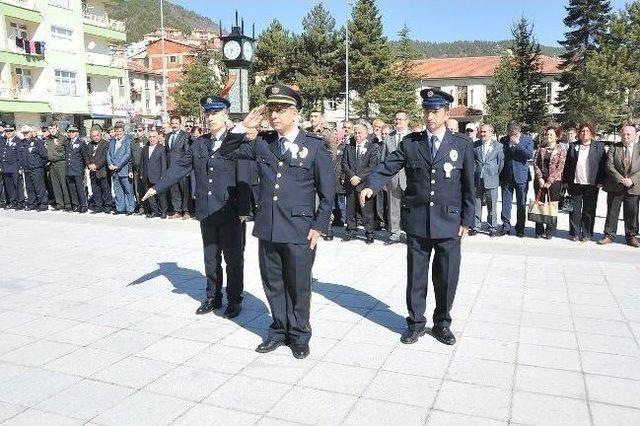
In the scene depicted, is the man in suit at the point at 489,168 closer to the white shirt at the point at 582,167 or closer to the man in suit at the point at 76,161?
the white shirt at the point at 582,167

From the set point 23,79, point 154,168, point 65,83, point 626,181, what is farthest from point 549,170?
point 65,83

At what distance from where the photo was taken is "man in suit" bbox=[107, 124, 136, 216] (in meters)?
11.7

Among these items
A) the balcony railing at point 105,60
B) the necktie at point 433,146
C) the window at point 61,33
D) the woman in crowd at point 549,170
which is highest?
the window at point 61,33

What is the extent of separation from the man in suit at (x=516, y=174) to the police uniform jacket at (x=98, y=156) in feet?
27.8

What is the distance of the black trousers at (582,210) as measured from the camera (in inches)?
347

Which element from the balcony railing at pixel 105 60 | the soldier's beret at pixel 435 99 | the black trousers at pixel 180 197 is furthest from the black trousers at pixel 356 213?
the balcony railing at pixel 105 60

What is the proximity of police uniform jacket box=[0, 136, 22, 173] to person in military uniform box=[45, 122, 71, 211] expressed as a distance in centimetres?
75

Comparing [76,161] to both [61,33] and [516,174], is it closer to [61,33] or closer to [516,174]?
[516,174]

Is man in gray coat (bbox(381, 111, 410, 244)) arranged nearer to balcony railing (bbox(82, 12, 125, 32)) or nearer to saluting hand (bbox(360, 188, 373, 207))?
saluting hand (bbox(360, 188, 373, 207))

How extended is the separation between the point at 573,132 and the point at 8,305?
1178 centimetres

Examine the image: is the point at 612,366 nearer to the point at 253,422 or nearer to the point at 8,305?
the point at 253,422

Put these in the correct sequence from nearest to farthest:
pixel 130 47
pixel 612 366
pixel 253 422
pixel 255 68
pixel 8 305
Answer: pixel 253 422, pixel 612 366, pixel 8 305, pixel 255 68, pixel 130 47

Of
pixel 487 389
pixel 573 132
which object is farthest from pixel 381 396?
pixel 573 132

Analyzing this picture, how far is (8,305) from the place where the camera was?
5820 mm
